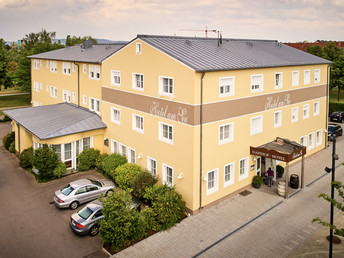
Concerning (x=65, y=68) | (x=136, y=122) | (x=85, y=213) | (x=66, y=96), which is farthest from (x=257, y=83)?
(x=66, y=96)

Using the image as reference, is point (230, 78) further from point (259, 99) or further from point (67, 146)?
point (67, 146)

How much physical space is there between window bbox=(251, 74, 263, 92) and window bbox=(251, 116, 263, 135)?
1.95 meters

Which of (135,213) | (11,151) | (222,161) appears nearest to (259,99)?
(222,161)

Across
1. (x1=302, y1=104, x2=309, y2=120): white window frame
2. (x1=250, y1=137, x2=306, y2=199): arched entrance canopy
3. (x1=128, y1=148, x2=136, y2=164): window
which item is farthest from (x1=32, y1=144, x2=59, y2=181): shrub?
(x1=302, y1=104, x2=309, y2=120): white window frame

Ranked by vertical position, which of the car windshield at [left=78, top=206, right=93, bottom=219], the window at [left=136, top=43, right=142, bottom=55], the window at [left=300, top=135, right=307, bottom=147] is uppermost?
the window at [left=136, top=43, right=142, bottom=55]

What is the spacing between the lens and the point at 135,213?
51.5 feet

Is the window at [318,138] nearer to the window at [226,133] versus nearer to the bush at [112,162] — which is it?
the window at [226,133]

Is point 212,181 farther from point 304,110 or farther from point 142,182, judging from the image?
point 304,110

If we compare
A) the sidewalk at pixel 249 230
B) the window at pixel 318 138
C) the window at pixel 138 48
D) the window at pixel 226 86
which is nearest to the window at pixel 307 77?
the window at pixel 318 138

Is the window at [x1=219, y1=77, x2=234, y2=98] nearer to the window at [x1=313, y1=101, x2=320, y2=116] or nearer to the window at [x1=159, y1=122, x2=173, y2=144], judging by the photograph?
the window at [x1=159, y1=122, x2=173, y2=144]

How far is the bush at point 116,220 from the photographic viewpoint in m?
14.9

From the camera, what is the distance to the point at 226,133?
20.0 m

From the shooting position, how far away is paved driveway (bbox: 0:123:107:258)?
51.4 feet

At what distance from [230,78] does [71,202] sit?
12127 mm
